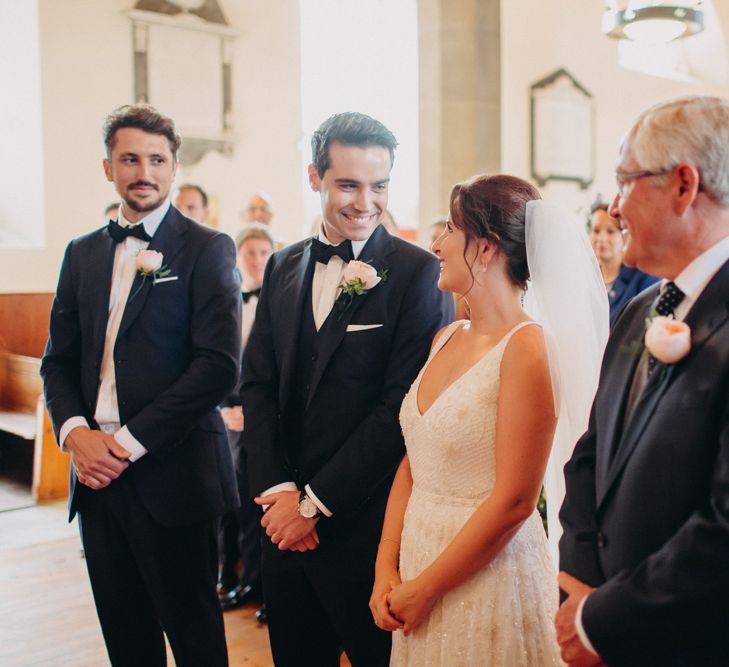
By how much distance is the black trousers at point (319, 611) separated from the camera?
6.71 ft

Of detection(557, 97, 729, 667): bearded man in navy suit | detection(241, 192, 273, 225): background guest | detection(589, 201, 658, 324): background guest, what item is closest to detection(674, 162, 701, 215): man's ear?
detection(557, 97, 729, 667): bearded man in navy suit

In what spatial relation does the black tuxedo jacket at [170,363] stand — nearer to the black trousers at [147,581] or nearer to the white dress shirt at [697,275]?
the black trousers at [147,581]

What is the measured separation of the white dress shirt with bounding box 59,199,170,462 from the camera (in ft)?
7.89

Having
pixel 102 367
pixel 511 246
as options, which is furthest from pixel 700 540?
pixel 102 367

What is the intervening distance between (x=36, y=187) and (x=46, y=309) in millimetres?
1264

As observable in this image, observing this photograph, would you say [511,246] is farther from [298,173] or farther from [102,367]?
[298,173]

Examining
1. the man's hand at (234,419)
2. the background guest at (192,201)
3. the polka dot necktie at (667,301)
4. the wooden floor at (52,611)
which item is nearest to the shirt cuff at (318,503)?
the polka dot necktie at (667,301)

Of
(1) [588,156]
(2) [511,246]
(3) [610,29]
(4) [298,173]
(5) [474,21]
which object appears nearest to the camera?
(2) [511,246]

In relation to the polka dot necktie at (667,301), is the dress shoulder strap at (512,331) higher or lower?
lower

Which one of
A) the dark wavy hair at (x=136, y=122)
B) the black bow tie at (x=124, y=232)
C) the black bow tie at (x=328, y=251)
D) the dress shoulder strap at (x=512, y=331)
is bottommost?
the dress shoulder strap at (x=512, y=331)

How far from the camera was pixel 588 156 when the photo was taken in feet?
33.0

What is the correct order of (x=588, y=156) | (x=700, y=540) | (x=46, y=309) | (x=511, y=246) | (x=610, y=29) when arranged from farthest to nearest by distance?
(x=588, y=156)
(x=610, y=29)
(x=46, y=309)
(x=511, y=246)
(x=700, y=540)

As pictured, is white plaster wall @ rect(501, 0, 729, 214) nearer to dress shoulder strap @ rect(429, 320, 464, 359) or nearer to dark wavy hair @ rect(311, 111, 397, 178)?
dark wavy hair @ rect(311, 111, 397, 178)

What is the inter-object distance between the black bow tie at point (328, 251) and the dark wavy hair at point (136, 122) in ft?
2.03
